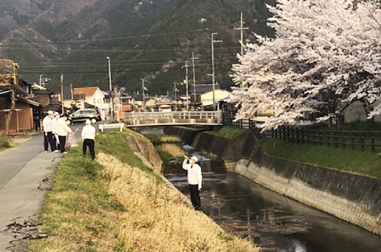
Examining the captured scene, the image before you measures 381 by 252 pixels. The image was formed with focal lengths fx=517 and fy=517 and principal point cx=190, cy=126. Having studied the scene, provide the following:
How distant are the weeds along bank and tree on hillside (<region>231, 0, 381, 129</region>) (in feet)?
42.3

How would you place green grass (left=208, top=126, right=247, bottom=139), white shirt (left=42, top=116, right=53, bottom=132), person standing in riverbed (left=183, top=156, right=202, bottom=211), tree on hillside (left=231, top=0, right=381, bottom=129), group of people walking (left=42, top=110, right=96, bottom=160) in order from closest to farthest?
person standing in riverbed (left=183, top=156, right=202, bottom=211)
group of people walking (left=42, top=110, right=96, bottom=160)
white shirt (left=42, top=116, right=53, bottom=132)
tree on hillside (left=231, top=0, right=381, bottom=129)
green grass (left=208, top=126, right=247, bottom=139)

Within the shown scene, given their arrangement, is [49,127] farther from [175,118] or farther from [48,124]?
[175,118]

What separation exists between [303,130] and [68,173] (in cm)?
1763

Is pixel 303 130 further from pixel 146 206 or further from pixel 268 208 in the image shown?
pixel 146 206

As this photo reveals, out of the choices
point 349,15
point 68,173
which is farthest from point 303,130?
point 68,173

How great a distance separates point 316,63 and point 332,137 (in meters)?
4.84

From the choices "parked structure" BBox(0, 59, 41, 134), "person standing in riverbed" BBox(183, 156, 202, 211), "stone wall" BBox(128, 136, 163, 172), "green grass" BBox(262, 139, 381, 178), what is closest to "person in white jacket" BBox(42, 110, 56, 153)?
"person standing in riverbed" BBox(183, 156, 202, 211)

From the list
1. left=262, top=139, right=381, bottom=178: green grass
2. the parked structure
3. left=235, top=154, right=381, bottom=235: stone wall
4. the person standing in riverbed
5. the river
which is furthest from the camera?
the parked structure

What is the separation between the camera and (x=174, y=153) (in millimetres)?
52750

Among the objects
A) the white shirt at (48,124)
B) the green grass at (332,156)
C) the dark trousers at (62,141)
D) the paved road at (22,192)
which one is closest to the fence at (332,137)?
the green grass at (332,156)

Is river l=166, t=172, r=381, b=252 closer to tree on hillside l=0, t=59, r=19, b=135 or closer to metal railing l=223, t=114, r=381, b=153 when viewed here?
metal railing l=223, t=114, r=381, b=153

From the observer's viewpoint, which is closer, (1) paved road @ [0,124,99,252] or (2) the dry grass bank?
(1) paved road @ [0,124,99,252]

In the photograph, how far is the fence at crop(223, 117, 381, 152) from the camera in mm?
23131

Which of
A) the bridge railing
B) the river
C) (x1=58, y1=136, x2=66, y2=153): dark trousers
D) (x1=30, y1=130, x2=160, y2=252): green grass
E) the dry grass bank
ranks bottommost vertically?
the river
